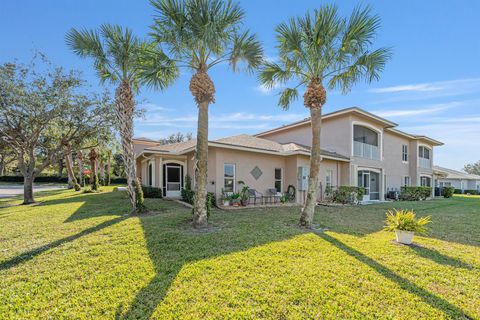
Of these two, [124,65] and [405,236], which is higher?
[124,65]

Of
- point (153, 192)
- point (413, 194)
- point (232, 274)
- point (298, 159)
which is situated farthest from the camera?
point (413, 194)

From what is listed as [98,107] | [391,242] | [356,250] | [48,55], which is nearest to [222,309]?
[356,250]

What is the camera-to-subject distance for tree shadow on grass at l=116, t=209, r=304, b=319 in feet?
12.9

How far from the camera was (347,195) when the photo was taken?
16828 millimetres

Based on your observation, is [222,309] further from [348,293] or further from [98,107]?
[98,107]

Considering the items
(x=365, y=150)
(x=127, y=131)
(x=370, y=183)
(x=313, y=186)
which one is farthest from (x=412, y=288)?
(x=370, y=183)

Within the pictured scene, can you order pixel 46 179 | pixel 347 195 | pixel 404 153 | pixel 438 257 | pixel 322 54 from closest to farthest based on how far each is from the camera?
pixel 438 257
pixel 322 54
pixel 347 195
pixel 404 153
pixel 46 179

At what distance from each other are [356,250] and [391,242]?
5.25 feet

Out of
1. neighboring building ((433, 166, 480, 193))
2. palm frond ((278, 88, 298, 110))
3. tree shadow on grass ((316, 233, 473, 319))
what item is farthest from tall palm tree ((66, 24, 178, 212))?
neighboring building ((433, 166, 480, 193))

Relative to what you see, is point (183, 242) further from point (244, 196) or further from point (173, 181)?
point (173, 181)

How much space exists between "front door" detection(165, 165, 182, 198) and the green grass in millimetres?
9894

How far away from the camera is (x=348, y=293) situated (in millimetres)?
4102

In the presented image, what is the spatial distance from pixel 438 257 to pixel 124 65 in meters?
12.7

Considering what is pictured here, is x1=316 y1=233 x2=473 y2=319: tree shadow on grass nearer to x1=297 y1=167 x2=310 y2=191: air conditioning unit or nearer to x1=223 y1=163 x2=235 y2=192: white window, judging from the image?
x1=223 y1=163 x2=235 y2=192: white window
